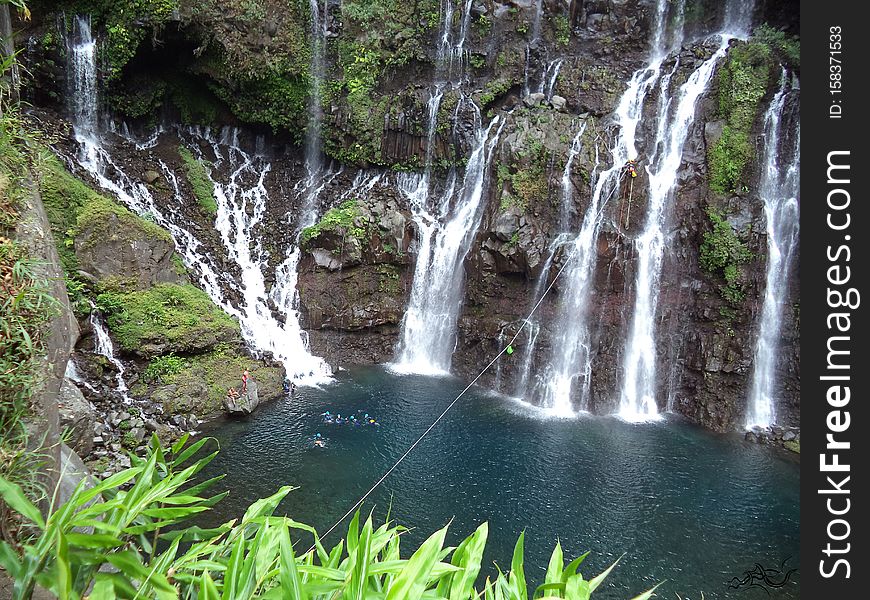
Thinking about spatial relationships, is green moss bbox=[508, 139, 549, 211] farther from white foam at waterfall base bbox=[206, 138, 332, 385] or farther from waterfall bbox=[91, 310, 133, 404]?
waterfall bbox=[91, 310, 133, 404]

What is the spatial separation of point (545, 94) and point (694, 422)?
11.5m

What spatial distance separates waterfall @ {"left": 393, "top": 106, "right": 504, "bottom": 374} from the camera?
1639 cm

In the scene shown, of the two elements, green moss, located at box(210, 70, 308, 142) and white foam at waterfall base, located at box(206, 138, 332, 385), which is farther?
green moss, located at box(210, 70, 308, 142)

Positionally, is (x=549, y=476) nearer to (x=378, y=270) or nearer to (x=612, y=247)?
(x=612, y=247)

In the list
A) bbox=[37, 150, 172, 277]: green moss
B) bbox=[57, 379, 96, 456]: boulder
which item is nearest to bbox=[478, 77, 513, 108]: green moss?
bbox=[37, 150, 172, 277]: green moss

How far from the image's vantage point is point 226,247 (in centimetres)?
1619

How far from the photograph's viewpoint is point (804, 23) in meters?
4.43

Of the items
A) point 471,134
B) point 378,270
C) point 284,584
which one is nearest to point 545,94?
point 471,134

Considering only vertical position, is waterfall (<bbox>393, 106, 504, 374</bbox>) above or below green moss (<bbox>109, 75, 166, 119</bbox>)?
below

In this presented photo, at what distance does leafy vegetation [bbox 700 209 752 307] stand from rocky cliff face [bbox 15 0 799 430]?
0.05 metres

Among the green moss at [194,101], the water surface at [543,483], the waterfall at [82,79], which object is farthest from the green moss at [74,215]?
the green moss at [194,101]

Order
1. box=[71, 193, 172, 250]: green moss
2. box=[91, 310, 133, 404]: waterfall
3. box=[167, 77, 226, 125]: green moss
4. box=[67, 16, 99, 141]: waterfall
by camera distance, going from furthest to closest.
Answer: box=[167, 77, 226, 125]: green moss < box=[67, 16, 99, 141]: waterfall < box=[71, 193, 172, 250]: green moss < box=[91, 310, 133, 404]: waterfall

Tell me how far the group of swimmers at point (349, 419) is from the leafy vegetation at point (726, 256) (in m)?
9.86

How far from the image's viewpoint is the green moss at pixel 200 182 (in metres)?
16.5
